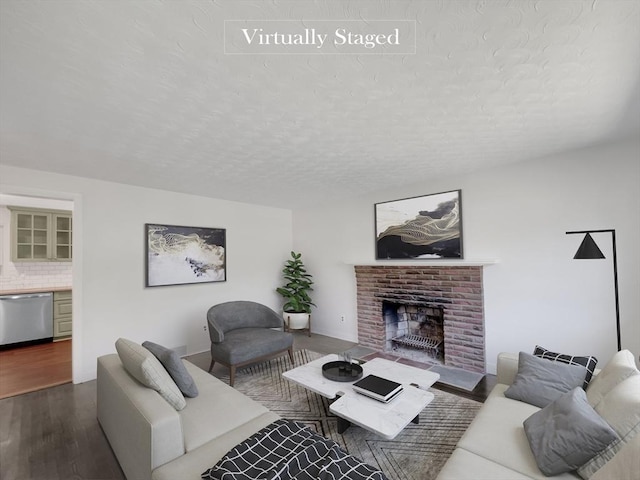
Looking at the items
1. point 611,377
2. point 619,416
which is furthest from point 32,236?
point 611,377

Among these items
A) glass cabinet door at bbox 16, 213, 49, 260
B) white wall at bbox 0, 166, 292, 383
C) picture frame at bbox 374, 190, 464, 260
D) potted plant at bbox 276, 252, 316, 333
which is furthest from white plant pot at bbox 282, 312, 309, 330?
glass cabinet door at bbox 16, 213, 49, 260

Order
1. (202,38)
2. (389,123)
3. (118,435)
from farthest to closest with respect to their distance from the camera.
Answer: (389,123) < (118,435) < (202,38)

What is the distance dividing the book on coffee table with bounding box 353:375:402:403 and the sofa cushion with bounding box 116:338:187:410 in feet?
4.23

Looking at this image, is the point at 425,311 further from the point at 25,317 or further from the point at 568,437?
the point at 25,317

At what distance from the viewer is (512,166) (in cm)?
338

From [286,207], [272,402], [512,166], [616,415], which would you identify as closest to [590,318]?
[512,166]

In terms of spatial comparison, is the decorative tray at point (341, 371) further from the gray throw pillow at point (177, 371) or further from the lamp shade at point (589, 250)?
the lamp shade at point (589, 250)

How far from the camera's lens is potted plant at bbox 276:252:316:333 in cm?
510

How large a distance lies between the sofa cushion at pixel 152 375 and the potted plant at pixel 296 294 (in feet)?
10.5

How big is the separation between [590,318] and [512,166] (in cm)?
179

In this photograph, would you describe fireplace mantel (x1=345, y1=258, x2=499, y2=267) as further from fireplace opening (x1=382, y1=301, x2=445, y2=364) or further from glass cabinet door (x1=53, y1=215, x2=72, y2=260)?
glass cabinet door (x1=53, y1=215, x2=72, y2=260)

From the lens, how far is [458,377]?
10.9 ft

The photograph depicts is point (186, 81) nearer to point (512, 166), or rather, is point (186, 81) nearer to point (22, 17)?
point (22, 17)

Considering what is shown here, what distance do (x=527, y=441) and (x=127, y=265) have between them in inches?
172
